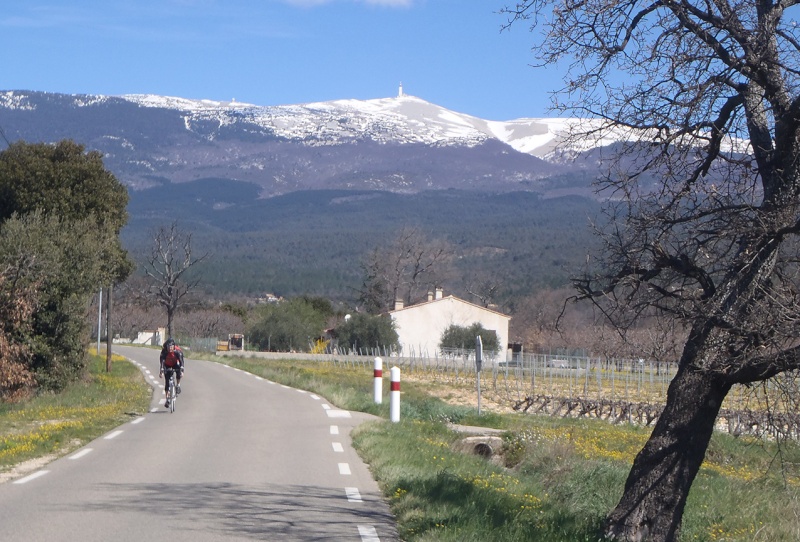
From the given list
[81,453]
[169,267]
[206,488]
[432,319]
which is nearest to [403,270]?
[432,319]

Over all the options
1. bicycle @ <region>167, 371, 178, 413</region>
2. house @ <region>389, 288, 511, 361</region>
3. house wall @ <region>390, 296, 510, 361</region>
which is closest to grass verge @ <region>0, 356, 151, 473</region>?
bicycle @ <region>167, 371, 178, 413</region>

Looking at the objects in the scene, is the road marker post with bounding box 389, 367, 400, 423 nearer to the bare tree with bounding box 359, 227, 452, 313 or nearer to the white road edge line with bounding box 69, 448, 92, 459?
the white road edge line with bounding box 69, 448, 92, 459

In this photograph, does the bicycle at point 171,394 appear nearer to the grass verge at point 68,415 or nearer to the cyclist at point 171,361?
the cyclist at point 171,361

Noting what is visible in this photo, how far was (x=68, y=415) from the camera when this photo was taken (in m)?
21.1

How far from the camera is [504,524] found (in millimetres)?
8406

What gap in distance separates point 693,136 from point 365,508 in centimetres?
480

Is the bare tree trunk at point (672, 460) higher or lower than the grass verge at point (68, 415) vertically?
higher

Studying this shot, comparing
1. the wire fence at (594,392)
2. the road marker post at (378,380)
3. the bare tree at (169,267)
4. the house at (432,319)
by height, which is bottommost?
the wire fence at (594,392)

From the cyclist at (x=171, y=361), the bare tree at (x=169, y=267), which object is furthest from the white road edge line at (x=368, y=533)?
the bare tree at (x=169, y=267)

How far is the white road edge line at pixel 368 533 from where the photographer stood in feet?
27.3

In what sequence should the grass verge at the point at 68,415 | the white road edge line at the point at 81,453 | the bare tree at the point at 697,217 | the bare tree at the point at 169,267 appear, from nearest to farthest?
the bare tree at the point at 697,217
the white road edge line at the point at 81,453
the grass verge at the point at 68,415
the bare tree at the point at 169,267

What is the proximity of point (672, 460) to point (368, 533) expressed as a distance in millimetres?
2674

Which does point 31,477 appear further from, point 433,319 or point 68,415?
point 433,319

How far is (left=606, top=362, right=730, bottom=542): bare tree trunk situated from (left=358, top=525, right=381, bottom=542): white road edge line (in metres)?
1.98
